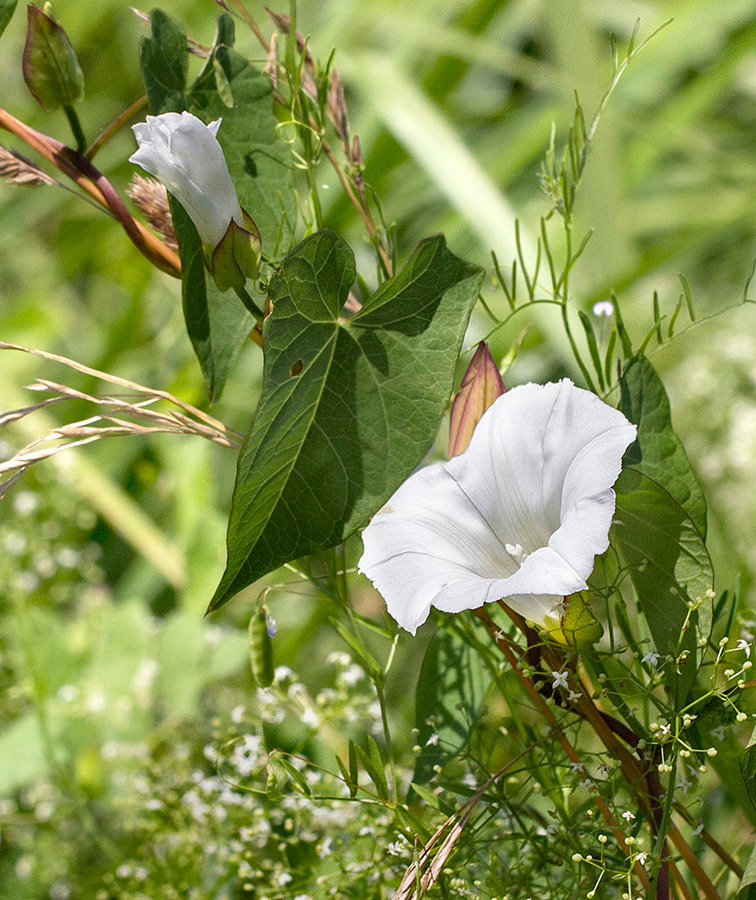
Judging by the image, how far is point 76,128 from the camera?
9.0 inches

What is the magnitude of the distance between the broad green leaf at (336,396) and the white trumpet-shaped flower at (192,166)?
26 mm

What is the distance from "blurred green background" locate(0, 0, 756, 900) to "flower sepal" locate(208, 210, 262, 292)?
0.15 ft

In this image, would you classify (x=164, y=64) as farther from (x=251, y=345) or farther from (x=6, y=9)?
(x=251, y=345)

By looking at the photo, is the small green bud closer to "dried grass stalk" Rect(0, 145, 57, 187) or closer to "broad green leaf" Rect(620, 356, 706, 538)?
"dried grass stalk" Rect(0, 145, 57, 187)

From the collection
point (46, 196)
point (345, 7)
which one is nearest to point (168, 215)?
→ point (345, 7)

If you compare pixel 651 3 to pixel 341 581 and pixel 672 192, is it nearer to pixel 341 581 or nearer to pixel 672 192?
pixel 672 192

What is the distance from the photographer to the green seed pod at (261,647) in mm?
231

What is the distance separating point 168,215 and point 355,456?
3.5 inches

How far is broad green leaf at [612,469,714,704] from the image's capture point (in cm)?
21

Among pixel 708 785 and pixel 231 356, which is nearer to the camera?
pixel 231 356

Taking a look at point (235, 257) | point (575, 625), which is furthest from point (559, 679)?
point (235, 257)

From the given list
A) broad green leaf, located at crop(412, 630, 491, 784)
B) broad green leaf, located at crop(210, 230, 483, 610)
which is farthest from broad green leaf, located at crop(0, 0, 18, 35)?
broad green leaf, located at crop(412, 630, 491, 784)

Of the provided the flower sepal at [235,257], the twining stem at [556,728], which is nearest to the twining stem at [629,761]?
the twining stem at [556,728]

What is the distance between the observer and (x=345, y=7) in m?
0.97
